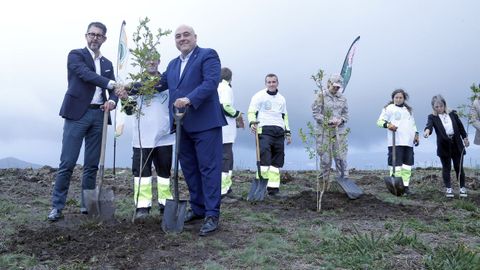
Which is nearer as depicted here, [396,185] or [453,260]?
[453,260]

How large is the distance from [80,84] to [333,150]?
408 cm

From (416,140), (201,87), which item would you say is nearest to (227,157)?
(201,87)

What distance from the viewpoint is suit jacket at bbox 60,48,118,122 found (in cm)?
566

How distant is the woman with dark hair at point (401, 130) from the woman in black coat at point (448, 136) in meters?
0.51

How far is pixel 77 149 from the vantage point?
228 inches

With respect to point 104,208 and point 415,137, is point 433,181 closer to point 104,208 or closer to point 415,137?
point 415,137

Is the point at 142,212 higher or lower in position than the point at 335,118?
lower

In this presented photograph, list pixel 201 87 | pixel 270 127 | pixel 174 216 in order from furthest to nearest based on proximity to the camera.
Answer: pixel 270 127 → pixel 174 216 → pixel 201 87

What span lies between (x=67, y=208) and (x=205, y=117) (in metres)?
2.92

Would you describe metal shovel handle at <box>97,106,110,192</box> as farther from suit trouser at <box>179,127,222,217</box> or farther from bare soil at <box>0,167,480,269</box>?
suit trouser at <box>179,127,222,217</box>

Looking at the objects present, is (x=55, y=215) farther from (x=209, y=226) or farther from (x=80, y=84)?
(x=209, y=226)

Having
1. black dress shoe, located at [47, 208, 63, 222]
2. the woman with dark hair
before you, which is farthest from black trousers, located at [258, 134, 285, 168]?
black dress shoe, located at [47, 208, 63, 222]

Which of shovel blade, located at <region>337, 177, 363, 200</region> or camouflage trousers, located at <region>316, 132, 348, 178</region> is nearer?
camouflage trousers, located at <region>316, 132, 348, 178</region>

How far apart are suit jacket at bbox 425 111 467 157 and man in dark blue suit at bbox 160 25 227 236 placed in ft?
17.1
